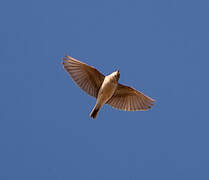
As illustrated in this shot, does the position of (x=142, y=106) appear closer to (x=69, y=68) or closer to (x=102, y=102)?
(x=102, y=102)

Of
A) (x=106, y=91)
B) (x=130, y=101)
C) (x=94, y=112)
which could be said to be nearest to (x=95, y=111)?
(x=94, y=112)

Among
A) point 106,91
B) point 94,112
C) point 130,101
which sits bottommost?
point 94,112

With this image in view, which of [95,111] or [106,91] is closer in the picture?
[106,91]

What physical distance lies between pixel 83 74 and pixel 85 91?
779 millimetres

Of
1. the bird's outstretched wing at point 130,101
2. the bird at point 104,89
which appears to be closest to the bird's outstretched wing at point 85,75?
the bird at point 104,89

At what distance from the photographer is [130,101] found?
1063 inches

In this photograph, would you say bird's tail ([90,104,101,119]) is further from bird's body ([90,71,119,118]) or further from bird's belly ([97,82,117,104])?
bird's belly ([97,82,117,104])

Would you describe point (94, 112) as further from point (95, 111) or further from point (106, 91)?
point (106, 91)

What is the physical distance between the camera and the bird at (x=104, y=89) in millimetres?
25812

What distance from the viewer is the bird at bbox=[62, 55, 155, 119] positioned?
84.7 ft

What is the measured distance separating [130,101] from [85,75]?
245 centimetres

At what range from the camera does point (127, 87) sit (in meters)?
26.5

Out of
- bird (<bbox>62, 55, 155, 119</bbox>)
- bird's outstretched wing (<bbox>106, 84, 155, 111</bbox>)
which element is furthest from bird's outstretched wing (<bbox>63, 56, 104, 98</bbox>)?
bird's outstretched wing (<bbox>106, 84, 155, 111</bbox>)

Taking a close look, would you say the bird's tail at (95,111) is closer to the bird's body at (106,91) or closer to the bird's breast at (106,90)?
the bird's body at (106,91)
